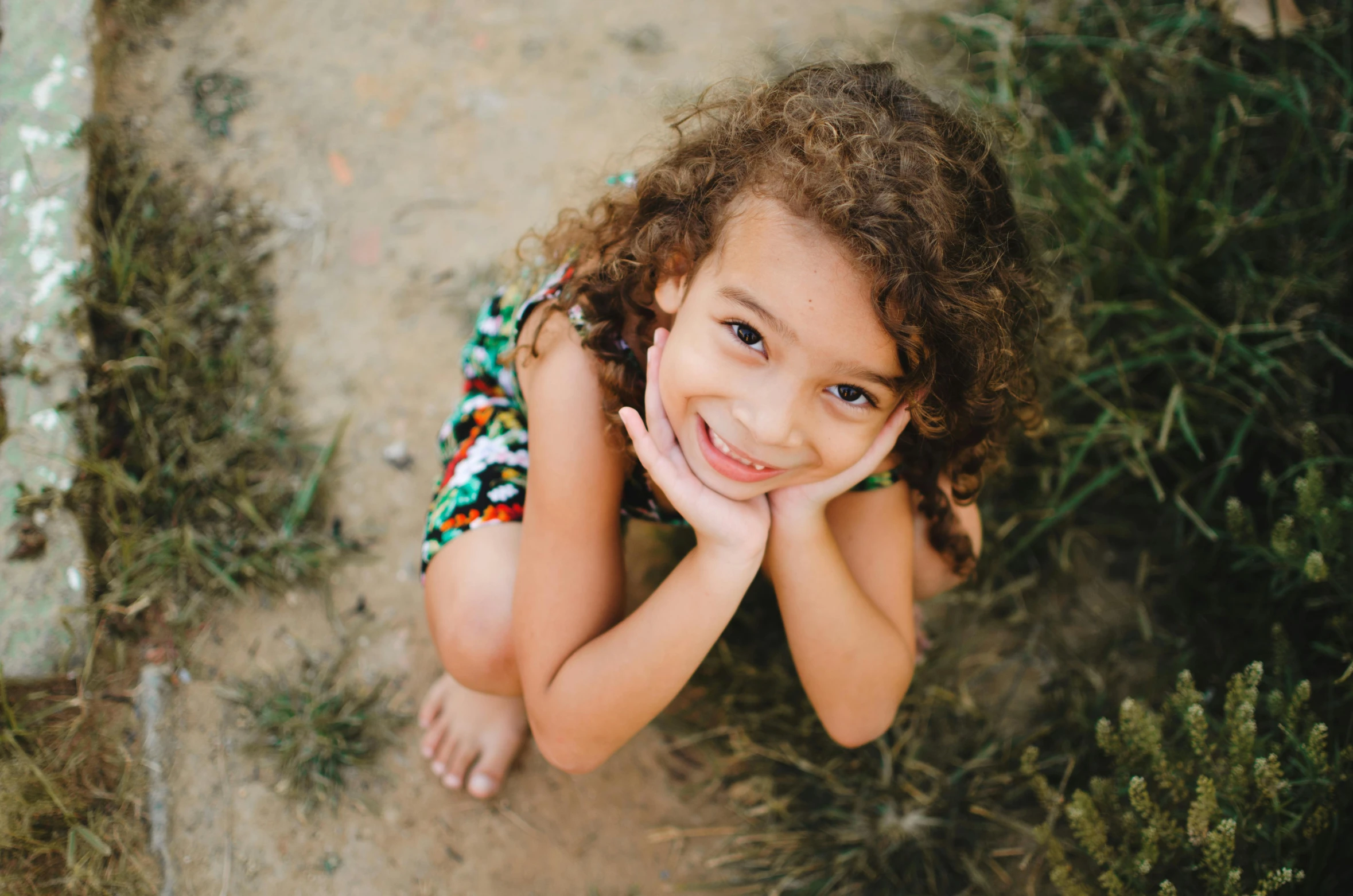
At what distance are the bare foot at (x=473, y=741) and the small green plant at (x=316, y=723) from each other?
11 cm

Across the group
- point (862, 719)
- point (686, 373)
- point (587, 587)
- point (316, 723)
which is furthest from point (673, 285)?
point (316, 723)

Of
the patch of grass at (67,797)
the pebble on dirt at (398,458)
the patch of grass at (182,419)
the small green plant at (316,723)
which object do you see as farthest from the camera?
the pebble on dirt at (398,458)

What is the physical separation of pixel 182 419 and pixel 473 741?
1.06m

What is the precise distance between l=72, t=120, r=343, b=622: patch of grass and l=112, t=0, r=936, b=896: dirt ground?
95 mm

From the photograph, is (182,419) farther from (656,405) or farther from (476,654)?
(656,405)

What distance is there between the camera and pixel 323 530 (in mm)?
2314

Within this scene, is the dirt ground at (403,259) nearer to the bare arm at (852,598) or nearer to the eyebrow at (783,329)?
the bare arm at (852,598)

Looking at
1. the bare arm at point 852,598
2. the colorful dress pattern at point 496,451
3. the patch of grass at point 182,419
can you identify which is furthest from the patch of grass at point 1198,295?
the patch of grass at point 182,419

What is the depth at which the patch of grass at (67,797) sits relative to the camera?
→ 5.78 ft

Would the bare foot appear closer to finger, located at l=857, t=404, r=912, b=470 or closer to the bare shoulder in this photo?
the bare shoulder

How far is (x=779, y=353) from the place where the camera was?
50.9 inches

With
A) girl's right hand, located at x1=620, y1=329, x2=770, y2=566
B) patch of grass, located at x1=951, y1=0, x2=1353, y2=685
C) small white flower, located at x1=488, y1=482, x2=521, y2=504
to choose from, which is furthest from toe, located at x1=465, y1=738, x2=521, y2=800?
patch of grass, located at x1=951, y1=0, x2=1353, y2=685

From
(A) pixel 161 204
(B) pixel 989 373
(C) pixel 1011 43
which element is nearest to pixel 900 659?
(B) pixel 989 373

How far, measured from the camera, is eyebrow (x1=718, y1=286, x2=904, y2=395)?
4.16 feet
